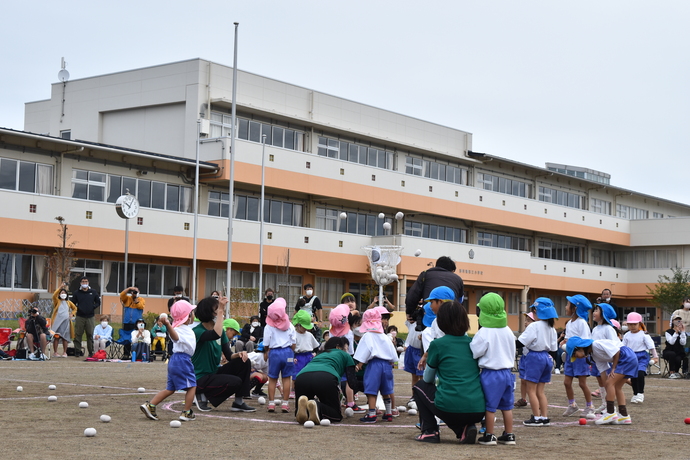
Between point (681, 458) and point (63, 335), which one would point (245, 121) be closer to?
point (63, 335)

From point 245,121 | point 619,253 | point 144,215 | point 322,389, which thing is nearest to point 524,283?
point 619,253

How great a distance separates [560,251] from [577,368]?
56199 millimetres

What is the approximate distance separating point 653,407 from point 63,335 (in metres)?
17.7

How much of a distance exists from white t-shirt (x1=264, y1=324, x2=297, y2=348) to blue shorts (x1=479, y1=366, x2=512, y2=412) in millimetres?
4219

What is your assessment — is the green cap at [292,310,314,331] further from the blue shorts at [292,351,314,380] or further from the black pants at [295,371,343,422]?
the black pants at [295,371,343,422]

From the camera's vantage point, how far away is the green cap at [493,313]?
10.5m

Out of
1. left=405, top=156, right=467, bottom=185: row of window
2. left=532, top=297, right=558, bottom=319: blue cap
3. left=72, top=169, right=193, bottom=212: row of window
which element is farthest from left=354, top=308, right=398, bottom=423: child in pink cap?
left=405, top=156, right=467, bottom=185: row of window

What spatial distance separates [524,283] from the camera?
198 feet

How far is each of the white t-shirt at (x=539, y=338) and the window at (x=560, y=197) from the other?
55.2 m

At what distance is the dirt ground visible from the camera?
30.0 ft

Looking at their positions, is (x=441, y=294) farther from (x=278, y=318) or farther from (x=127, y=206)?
(x=127, y=206)

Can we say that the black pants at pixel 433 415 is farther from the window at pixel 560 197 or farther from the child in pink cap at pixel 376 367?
the window at pixel 560 197

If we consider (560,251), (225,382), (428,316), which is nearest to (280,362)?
(225,382)

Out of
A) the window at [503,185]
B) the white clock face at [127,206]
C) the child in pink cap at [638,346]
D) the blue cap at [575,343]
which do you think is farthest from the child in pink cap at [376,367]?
the window at [503,185]
